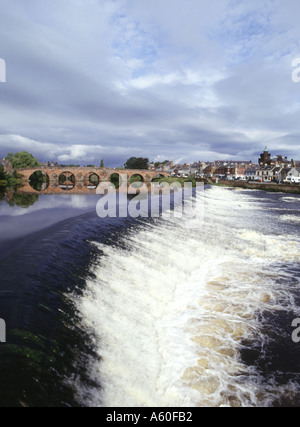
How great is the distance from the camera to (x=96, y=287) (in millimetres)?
8984

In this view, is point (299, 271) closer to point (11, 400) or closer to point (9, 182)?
point (11, 400)

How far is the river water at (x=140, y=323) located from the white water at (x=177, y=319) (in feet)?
0.11

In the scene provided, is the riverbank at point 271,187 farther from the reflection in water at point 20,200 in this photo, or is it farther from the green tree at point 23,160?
the green tree at point 23,160

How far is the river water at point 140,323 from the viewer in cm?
554

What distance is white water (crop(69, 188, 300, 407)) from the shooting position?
609 centimetres

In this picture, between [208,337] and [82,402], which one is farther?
[208,337]

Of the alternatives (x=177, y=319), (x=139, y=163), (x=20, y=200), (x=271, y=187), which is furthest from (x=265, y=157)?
(x=177, y=319)

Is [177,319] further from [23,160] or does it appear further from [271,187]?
[23,160]

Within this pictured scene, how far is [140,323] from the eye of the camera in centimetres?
836

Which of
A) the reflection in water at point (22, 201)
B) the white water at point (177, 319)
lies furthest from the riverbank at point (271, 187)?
the reflection in water at point (22, 201)

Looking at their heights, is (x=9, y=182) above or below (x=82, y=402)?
above

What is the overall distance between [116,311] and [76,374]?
109 inches

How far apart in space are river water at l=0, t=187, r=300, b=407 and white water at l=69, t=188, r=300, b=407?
3 centimetres
